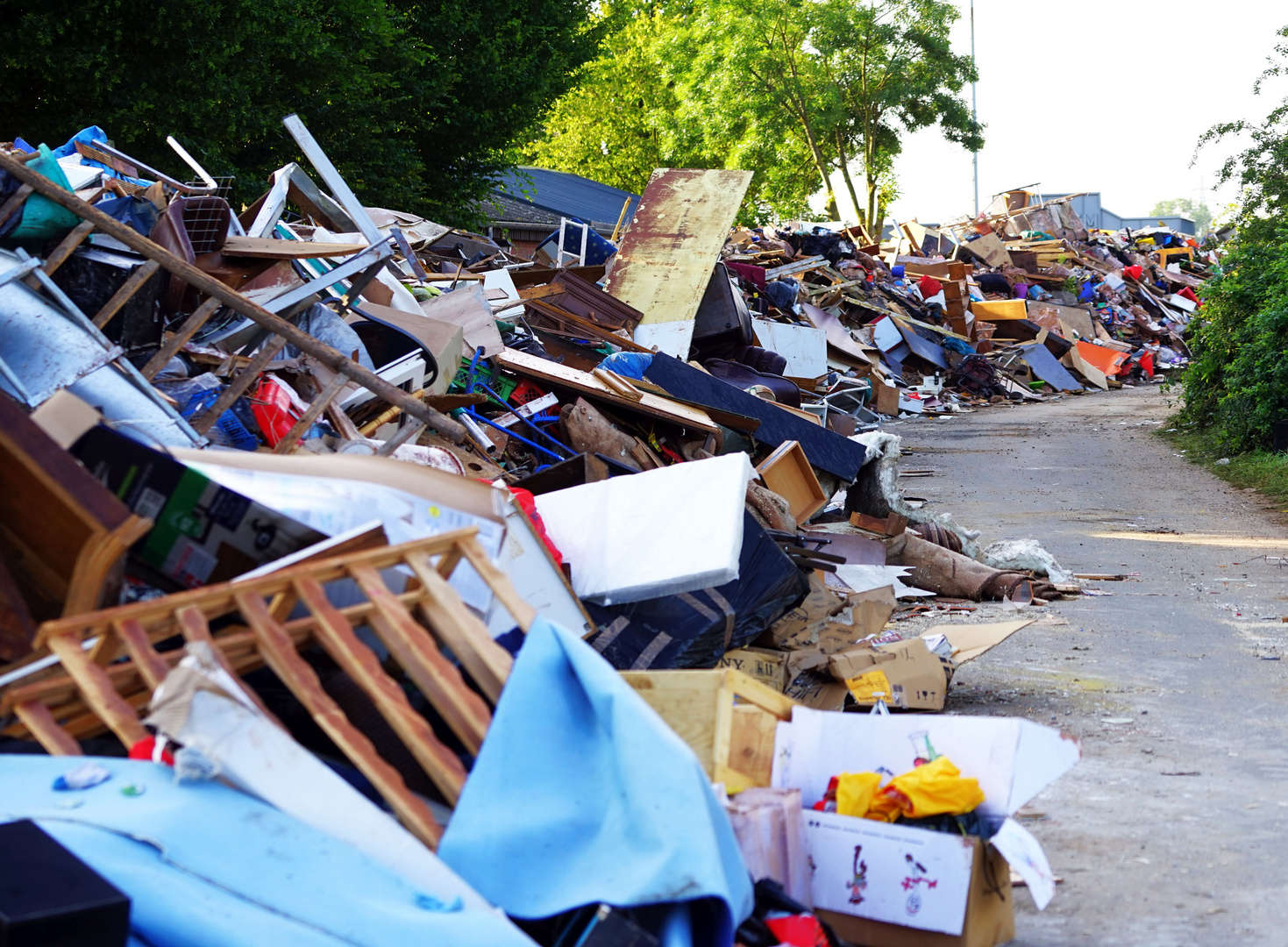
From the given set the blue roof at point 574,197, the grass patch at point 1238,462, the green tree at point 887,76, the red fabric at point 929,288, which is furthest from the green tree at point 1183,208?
the grass patch at point 1238,462


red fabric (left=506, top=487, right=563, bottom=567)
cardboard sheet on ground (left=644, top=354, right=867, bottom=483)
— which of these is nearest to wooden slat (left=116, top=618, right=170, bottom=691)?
red fabric (left=506, top=487, right=563, bottom=567)

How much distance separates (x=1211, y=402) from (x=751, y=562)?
999 centimetres

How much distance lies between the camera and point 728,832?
6.73 ft

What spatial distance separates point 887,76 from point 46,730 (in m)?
31.2

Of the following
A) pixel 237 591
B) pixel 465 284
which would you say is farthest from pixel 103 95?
pixel 237 591

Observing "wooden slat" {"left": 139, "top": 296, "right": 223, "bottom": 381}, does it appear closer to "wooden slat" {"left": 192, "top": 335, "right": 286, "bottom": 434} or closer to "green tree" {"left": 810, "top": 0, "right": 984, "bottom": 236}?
"wooden slat" {"left": 192, "top": 335, "right": 286, "bottom": 434}

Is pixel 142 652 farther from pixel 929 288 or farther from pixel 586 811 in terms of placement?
pixel 929 288

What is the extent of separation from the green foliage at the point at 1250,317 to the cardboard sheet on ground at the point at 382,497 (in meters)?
9.52

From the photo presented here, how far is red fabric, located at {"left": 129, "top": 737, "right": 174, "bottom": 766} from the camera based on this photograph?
6.74 ft

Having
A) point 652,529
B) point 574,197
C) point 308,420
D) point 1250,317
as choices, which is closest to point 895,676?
point 652,529

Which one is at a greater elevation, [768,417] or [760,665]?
[768,417]

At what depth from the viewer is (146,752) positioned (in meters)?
2.07

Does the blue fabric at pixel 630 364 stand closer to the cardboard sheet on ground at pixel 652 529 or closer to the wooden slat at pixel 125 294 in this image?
the cardboard sheet on ground at pixel 652 529

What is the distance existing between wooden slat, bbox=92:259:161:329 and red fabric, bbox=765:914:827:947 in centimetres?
324
